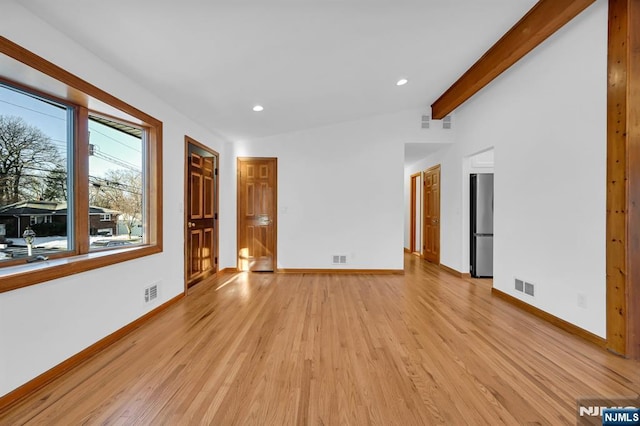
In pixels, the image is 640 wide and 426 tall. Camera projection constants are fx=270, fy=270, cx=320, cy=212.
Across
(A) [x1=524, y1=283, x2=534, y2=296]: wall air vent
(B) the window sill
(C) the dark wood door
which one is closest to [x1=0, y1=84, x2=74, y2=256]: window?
(B) the window sill

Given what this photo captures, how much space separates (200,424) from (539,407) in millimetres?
1928

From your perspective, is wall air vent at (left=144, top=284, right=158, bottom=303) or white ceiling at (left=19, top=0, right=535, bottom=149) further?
wall air vent at (left=144, top=284, right=158, bottom=303)

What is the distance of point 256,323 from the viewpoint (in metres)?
2.77

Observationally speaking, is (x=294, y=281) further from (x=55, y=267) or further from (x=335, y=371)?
(x=55, y=267)

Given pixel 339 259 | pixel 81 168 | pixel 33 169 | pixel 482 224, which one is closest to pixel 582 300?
pixel 482 224

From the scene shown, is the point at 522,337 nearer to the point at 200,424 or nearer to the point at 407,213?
the point at 200,424

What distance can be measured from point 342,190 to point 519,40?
3081 millimetres

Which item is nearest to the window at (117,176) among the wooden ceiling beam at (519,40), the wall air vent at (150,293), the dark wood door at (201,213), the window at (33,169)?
the window at (33,169)

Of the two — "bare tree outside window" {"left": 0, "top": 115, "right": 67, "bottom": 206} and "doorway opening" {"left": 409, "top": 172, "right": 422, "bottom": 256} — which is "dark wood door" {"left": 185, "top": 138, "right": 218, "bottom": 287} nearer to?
"bare tree outside window" {"left": 0, "top": 115, "right": 67, "bottom": 206}

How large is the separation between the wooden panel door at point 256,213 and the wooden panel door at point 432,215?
337cm

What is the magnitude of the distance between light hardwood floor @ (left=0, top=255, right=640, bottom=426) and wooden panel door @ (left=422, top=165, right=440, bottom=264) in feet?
8.46

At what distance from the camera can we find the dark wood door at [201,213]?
393 cm

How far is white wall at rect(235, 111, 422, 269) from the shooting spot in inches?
196

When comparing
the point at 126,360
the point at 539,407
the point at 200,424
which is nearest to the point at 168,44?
the point at 126,360
